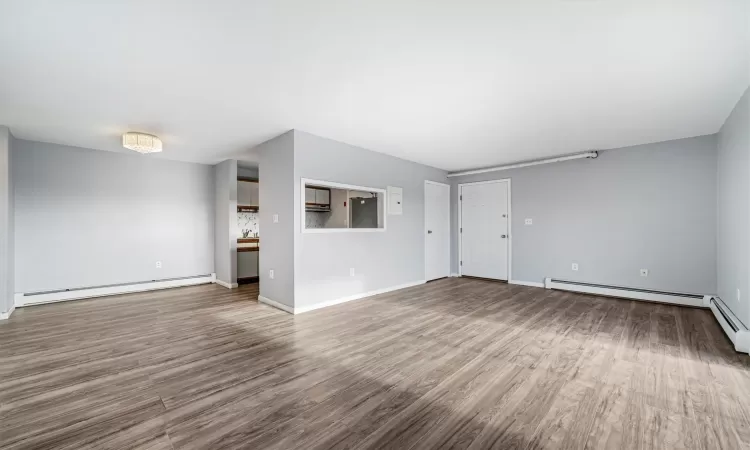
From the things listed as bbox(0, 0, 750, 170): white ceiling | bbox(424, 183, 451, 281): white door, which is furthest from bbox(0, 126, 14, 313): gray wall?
bbox(424, 183, 451, 281): white door

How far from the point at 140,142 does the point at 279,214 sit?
1938mm

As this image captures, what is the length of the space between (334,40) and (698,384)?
348cm

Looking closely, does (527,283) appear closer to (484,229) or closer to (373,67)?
(484,229)

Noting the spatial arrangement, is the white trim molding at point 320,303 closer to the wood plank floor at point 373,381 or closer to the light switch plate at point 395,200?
the wood plank floor at point 373,381

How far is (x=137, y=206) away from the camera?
5.22 metres

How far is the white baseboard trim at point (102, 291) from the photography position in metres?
4.31

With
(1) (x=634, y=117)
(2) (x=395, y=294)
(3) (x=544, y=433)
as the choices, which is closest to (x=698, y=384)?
(3) (x=544, y=433)

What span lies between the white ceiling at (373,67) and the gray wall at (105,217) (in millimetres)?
795

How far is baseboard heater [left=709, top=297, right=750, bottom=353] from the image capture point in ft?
8.54

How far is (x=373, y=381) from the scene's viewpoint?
7.04 feet

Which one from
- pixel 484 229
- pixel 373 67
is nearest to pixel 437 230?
pixel 484 229

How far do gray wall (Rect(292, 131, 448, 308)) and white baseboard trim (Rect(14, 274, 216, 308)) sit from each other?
254 centimetres

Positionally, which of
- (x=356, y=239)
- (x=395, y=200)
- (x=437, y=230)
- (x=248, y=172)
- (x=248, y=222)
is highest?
(x=248, y=172)

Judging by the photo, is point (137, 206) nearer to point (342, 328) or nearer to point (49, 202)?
point (49, 202)
